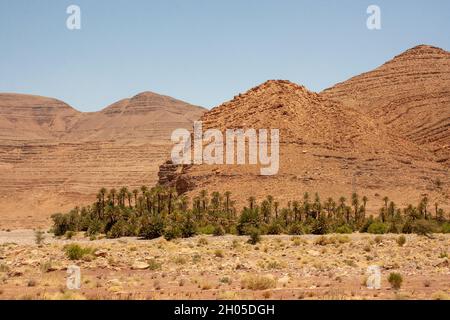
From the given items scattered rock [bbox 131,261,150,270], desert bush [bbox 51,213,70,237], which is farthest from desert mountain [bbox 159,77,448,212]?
scattered rock [bbox 131,261,150,270]

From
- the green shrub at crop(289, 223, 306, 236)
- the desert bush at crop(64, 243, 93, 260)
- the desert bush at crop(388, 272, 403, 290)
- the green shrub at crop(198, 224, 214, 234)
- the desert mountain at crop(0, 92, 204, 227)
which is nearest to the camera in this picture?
the desert bush at crop(388, 272, 403, 290)

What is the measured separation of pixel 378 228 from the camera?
1989 inches

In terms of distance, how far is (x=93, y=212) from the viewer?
7044cm

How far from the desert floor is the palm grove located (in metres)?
7.84

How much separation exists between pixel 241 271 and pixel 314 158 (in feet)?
183

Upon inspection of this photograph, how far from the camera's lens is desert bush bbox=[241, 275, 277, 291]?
2056 cm

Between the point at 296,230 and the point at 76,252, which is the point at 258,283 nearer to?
the point at 76,252

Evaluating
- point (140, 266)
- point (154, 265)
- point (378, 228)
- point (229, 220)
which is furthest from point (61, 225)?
point (154, 265)

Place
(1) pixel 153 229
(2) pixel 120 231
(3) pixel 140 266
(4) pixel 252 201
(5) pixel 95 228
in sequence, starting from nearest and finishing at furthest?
1. (3) pixel 140 266
2. (1) pixel 153 229
3. (2) pixel 120 231
4. (5) pixel 95 228
5. (4) pixel 252 201

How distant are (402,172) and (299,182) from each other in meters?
15.8

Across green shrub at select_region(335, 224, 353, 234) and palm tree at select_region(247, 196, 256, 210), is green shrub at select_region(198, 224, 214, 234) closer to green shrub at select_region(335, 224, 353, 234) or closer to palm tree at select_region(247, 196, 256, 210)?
palm tree at select_region(247, 196, 256, 210)

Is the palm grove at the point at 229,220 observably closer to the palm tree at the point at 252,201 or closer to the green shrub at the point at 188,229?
the green shrub at the point at 188,229
